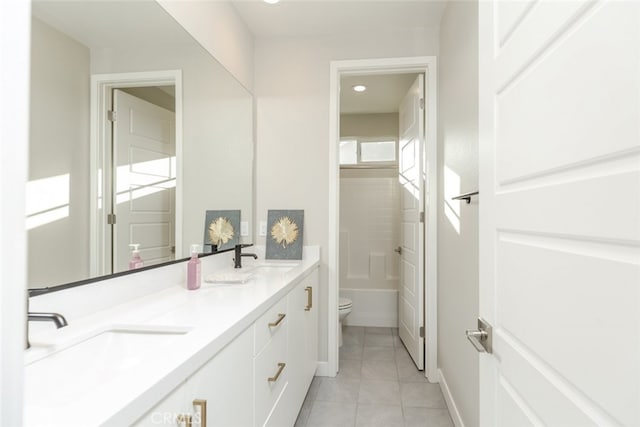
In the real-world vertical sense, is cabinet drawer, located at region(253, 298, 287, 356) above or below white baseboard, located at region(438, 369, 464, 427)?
above

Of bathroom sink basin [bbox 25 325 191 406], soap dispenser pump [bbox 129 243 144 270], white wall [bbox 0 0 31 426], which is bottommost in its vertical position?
bathroom sink basin [bbox 25 325 191 406]

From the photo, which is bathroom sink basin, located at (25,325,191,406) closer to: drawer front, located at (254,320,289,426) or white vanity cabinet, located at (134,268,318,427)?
white vanity cabinet, located at (134,268,318,427)

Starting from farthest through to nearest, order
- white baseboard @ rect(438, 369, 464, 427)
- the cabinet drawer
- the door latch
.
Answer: white baseboard @ rect(438, 369, 464, 427) → the cabinet drawer → the door latch

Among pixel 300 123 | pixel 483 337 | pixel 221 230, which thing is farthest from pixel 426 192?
pixel 483 337

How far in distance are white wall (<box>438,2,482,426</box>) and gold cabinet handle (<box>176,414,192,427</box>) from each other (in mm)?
1354

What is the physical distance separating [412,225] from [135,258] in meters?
2.21

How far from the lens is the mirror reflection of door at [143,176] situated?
1368 millimetres

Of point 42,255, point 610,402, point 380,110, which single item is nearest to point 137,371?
point 42,255

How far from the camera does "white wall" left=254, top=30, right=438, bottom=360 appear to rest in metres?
2.76

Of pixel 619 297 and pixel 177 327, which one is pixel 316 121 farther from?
pixel 619 297

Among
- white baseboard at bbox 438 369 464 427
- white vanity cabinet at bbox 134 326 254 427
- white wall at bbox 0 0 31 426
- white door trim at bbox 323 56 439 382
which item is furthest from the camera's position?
white door trim at bbox 323 56 439 382

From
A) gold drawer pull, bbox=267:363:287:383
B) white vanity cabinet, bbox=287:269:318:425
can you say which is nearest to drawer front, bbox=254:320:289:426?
gold drawer pull, bbox=267:363:287:383

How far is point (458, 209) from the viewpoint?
2.10m

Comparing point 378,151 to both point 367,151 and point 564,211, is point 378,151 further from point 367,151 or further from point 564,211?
point 564,211
